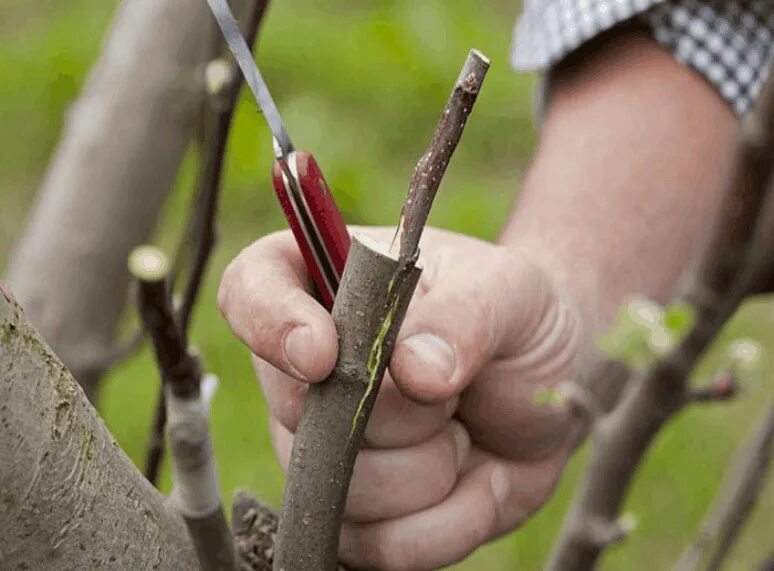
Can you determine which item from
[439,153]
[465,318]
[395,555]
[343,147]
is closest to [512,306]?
[465,318]

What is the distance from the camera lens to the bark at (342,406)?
46 cm

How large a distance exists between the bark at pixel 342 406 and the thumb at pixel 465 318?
146 millimetres

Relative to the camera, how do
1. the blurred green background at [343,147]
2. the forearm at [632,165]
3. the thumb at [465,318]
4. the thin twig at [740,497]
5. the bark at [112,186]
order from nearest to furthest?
the thumb at [465,318] → the thin twig at [740,497] → the forearm at [632,165] → the bark at [112,186] → the blurred green background at [343,147]

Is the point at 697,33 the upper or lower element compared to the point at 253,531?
upper

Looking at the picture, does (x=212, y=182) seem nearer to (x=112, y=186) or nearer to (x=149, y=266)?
(x=149, y=266)

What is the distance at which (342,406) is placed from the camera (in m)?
0.49

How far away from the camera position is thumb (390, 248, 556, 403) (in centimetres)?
67

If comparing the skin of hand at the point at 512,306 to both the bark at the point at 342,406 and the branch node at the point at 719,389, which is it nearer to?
the bark at the point at 342,406

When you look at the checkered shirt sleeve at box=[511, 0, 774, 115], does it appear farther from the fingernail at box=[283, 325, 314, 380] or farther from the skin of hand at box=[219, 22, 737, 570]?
the fingernail at box=[283, 325, 314, 380]

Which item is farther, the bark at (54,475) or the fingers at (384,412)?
the fingers at (384,412)

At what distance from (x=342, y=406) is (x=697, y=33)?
2.51 ft

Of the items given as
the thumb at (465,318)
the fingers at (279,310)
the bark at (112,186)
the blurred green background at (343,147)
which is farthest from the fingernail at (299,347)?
the blurred green background at (343,147)

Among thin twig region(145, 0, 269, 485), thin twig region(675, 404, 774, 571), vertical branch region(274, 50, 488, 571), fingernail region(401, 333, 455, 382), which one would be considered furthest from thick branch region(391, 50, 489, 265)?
thin twig region(675, 404, 774, 571)

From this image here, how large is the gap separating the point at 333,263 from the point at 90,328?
0.76 m
